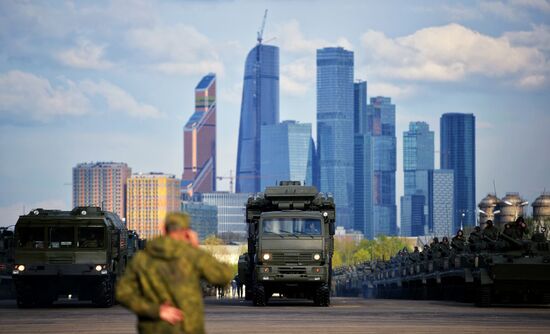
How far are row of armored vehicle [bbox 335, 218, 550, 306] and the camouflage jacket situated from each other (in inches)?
1091

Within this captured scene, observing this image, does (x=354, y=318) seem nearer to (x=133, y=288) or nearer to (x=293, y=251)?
(x=293, y=251)

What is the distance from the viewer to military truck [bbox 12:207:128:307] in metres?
42.7

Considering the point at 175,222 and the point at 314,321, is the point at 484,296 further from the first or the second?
the point at 175,222

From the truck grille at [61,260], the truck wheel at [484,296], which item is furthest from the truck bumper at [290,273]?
the truck grille at [61,260]

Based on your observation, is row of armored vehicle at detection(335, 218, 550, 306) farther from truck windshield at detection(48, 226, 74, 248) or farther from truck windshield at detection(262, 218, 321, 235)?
truck windshield at detection(48, 226, 74, 248)

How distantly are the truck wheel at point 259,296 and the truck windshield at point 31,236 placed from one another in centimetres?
639

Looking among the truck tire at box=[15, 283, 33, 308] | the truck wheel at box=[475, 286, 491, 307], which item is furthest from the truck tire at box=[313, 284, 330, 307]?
the truck tire at box=[15, 283, 33, 308]

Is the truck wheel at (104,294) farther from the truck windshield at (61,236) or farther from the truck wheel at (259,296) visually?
the truck wheel at (259,296)

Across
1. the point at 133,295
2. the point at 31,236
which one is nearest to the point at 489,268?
the point at 31,236

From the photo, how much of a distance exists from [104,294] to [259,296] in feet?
15.0

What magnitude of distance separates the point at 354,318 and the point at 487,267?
9.40 m

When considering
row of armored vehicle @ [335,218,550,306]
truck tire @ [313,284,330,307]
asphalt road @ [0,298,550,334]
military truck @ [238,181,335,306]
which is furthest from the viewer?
truck tire @ [313,284,330,307]

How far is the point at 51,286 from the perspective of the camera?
4366cm

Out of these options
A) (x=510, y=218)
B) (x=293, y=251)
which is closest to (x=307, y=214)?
(x=293, y=251)
